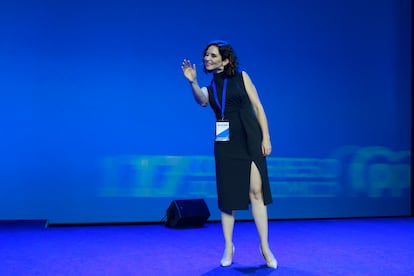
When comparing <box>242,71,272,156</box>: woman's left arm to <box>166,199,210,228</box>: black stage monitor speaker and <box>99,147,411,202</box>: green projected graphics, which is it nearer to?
<box>166,199,210,228</box>: black stage monitor speaker

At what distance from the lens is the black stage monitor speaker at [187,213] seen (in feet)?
14.4

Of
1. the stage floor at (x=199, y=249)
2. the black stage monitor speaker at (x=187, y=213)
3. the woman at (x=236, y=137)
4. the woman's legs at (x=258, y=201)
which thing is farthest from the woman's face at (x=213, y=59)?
the black stage monitor speaker at (x=187, y=213)

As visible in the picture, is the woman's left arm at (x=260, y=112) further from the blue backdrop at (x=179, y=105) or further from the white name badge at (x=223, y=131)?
the blue backdrop at (x=179, y=105)

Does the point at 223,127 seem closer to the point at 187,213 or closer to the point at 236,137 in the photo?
the point at 236,137

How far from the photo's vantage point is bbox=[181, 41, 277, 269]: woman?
109 inches

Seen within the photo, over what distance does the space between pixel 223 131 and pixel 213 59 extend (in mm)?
408

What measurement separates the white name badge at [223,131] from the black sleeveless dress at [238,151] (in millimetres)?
24

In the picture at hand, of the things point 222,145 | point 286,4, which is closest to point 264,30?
point 286,4

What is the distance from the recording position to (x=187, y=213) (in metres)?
4.40

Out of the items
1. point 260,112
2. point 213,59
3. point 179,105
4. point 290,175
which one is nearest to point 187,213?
point 179,105

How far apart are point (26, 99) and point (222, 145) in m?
2.46

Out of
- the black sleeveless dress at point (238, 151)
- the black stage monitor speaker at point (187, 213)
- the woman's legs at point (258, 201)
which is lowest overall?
the black stage monitor speaker at point (187, 213)

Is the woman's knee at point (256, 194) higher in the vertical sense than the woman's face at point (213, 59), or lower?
lower

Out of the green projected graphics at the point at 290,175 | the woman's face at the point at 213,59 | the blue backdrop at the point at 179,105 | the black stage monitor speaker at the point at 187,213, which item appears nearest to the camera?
the woman's face at the point at 213,59
